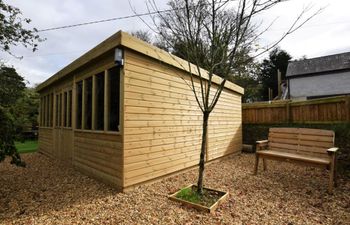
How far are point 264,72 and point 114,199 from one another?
928 inches

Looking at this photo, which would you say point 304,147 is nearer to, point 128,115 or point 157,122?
point 157,122

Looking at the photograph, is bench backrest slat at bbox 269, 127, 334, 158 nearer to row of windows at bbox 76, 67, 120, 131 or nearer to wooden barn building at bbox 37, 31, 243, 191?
wooden barn building at bbox 37, 31, 243, 191

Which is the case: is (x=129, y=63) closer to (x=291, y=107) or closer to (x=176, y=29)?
(x=176, y=29)

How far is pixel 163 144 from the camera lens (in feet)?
14.4

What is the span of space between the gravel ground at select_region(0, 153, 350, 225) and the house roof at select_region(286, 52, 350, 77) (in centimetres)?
1108

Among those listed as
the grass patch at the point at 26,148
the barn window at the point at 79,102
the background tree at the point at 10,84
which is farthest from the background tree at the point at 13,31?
the barn window at the point at 79,102

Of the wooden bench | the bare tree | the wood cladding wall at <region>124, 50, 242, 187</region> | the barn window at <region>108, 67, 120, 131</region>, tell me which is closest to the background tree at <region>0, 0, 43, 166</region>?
the barn window at <region>108, 67, 120, 131</region>

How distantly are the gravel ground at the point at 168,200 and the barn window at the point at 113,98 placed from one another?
1.21m

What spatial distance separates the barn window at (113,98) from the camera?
3.77 metres

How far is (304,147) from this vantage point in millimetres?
4512

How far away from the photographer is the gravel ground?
2682 mm

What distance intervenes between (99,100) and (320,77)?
1453cm

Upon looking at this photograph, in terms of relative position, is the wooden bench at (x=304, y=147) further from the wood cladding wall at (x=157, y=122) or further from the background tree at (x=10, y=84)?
the background tree at (x=10, y=84)

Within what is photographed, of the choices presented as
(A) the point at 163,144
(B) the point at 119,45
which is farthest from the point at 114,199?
(B) the point at 119,45
